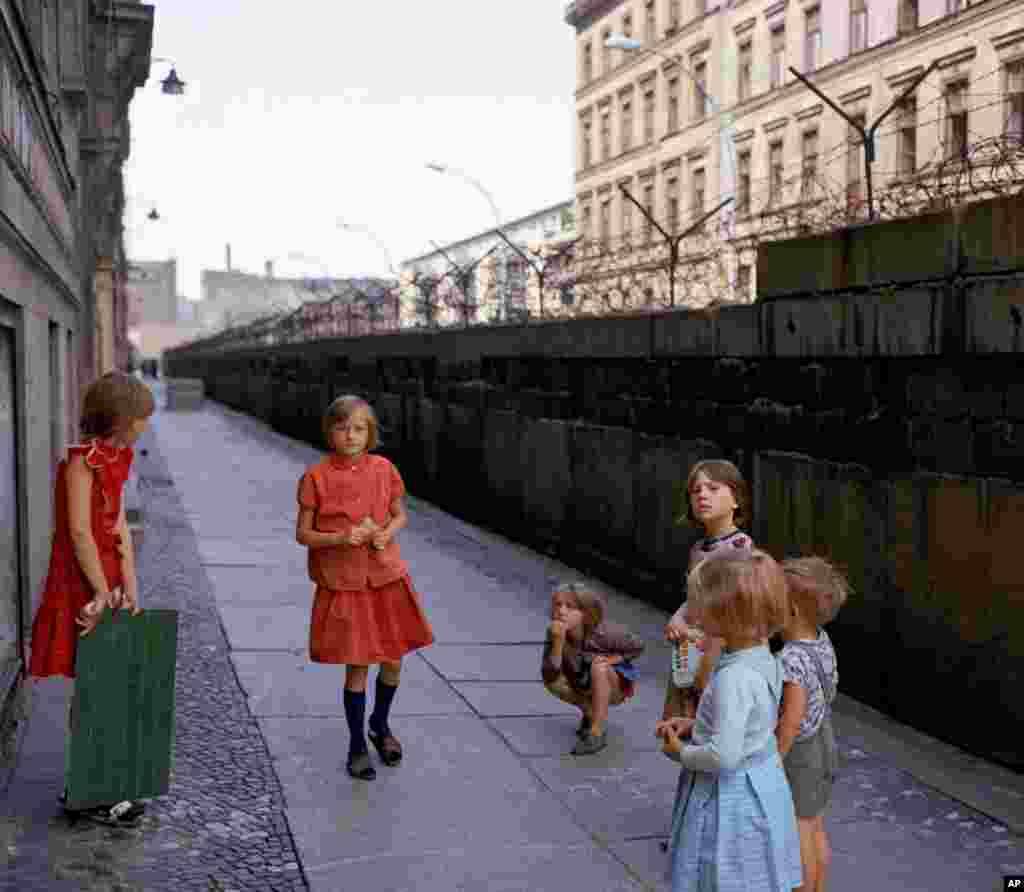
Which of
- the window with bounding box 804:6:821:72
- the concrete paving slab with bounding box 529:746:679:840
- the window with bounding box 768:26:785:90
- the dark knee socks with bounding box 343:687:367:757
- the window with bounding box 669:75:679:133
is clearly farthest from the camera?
the window with bounding box 669:75:679:133

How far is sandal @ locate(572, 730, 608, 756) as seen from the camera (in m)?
6.75

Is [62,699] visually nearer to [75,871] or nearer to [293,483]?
[75,871]

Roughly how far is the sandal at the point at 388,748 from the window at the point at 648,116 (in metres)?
55.2

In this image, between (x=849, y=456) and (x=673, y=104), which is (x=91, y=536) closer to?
(x=849, y=456)

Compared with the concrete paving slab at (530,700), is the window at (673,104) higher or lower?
higher

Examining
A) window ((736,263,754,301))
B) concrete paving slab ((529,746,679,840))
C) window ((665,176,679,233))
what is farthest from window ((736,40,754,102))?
concrete paving slab ((529,746,679,840))

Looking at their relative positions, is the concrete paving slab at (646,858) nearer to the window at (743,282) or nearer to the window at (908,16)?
the window at (743,282)

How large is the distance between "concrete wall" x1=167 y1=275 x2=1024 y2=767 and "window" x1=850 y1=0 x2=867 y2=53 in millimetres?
31245

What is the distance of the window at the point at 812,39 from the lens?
45438 mm

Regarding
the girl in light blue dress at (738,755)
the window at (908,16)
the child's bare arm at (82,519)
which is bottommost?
the girl in light blue dress at (738,755)

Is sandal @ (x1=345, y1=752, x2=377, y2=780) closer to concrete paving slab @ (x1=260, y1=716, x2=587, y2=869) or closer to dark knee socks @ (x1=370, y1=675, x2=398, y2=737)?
concrete paving slab @ (x1=260, y1=716, x2=587, y2=869)

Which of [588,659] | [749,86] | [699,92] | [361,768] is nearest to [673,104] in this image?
[699,92]

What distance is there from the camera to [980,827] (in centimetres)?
578

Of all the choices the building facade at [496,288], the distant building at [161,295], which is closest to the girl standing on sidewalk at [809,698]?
the building facade at [496,288]
